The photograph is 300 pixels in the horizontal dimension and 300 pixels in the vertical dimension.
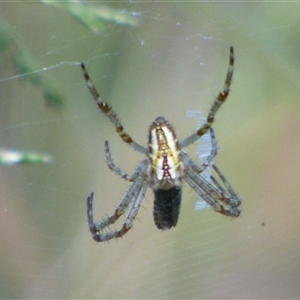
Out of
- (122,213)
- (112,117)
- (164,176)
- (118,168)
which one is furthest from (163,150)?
(122,213)

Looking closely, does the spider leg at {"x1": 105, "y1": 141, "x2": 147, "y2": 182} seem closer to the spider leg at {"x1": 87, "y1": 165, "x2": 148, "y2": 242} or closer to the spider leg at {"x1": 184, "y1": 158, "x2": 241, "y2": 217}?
the spider leg at {"x1": 87, "y1": 165, "x2": 148, "y2": 242}

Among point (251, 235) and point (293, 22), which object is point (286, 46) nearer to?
point (293, 22)

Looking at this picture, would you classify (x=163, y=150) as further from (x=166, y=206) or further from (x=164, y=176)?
(x=166, y=206)

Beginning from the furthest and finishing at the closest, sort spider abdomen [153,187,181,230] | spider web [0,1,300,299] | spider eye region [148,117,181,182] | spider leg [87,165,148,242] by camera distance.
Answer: spider web [0,1,300,299], spider leg [87,165,148,242], spider abdomen [153,187,181,230], spider eye region [148,117,181,182]

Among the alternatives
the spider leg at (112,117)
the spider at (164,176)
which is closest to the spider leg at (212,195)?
the spider at (164,176)

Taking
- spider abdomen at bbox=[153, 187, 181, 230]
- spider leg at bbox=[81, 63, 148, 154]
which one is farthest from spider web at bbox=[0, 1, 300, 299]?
spider leg at bbox=[81, 63, 148, 154]
